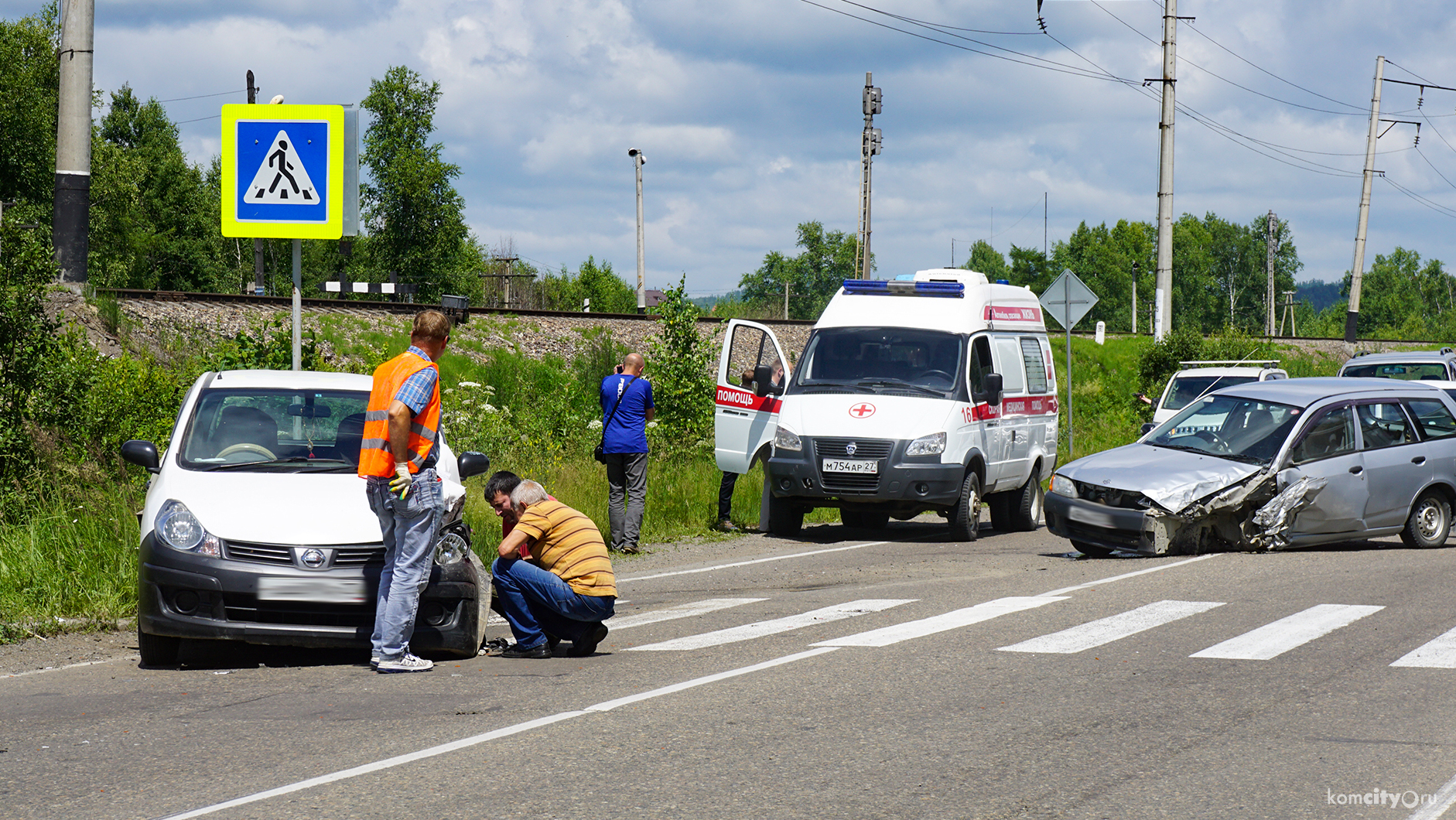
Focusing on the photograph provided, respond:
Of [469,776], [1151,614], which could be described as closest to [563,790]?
[469,776]

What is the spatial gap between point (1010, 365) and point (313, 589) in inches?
424

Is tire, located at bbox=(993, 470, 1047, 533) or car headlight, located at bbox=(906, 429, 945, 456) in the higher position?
car headlight, located at bbox=(906, 429, 945, 456)

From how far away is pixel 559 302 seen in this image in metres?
111

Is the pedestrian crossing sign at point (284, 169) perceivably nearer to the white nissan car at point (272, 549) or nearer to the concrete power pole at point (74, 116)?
the white nissan car at point (272, 549)

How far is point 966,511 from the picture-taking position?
577 inches

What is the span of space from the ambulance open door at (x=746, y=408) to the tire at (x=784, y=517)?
1.76 feet

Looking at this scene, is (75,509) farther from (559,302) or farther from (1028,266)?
(1028,266)

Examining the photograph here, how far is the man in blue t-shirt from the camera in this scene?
1373 cm

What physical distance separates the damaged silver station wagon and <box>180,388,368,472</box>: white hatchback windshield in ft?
22.9

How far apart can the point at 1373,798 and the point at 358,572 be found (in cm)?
510

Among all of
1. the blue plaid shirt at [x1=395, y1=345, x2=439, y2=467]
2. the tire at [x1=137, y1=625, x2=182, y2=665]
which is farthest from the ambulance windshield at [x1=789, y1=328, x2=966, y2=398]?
the tire at [x1=137, y1=625, x2=182, y2=665]

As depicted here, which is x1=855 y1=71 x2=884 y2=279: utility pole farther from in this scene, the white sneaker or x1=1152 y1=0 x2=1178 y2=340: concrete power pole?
the white sneaker

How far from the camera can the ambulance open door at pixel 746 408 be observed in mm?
15328

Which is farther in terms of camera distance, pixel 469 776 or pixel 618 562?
pixel 618 562
